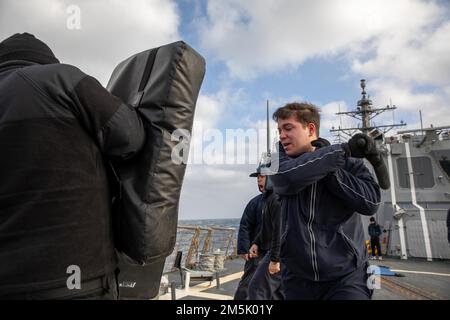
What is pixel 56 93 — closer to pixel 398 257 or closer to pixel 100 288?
pixel 100 288

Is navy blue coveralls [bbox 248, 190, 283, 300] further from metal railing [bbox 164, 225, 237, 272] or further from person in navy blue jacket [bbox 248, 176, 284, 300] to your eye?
metal railing [bbox 164, 225, 237, 272]

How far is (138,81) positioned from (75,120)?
0.35m

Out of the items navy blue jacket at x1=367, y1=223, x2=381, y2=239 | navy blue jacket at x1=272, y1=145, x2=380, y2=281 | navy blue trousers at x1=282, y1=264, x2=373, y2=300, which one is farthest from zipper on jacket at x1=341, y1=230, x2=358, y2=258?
navy blue jacket at x1=367, y1=223, x2=381, y2=239

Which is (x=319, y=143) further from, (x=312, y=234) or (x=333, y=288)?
(x=333, y=288)

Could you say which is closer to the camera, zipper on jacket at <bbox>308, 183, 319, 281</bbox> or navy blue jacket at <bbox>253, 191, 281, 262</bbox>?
zipper on jacket at <bbox>308, 183, 319, 281</bbox>

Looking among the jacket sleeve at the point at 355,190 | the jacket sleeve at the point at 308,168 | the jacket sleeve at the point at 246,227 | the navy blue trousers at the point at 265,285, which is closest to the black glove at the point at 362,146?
the jacket sleeve at the point at 308,168

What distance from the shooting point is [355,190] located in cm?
203

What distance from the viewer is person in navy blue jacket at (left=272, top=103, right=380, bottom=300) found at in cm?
195

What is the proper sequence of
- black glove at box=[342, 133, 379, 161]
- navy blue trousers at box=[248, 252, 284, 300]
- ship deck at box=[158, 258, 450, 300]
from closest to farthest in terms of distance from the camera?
black glove at box=[342, 133, 379, 161] → navy blue trousers at box=[248, 252, 284, 300] → ship deck at box=[158, 258, 450, 300]

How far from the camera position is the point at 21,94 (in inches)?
51.4

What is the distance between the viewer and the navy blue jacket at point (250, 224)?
201 inches
